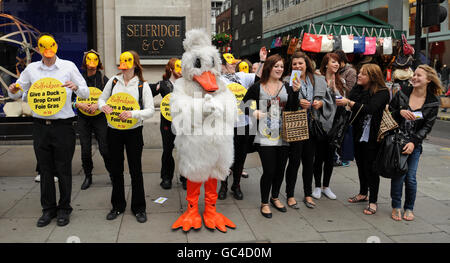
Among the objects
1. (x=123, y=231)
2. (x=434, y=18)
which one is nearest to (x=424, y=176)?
(x=434, y=18)

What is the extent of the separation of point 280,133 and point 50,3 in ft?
23.1

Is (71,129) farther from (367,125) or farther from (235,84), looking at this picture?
(367,125)

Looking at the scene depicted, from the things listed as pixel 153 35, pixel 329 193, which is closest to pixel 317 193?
pixel 329 193

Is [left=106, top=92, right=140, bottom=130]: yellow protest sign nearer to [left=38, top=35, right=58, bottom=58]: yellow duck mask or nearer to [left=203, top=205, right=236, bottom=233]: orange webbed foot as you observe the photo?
[left=38, top=35, right=58, bottom=58]: yellow duck mask

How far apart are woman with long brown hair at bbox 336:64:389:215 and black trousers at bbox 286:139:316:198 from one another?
25.4 inches

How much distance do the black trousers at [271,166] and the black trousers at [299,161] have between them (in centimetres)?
16

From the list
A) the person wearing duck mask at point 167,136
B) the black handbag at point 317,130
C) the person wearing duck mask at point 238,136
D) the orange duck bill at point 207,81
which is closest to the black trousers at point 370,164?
the black handbag at point 317,130

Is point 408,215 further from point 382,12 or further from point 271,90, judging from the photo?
point 382,12

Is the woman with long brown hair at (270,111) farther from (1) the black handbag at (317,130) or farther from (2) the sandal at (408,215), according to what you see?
(2) the sandal at (408,215)

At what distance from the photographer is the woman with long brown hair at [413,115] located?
173 inches

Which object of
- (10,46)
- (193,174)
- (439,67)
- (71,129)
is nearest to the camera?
(193,174)

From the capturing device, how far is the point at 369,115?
493cm

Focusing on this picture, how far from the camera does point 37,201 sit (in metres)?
5.11

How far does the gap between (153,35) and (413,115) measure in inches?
236
